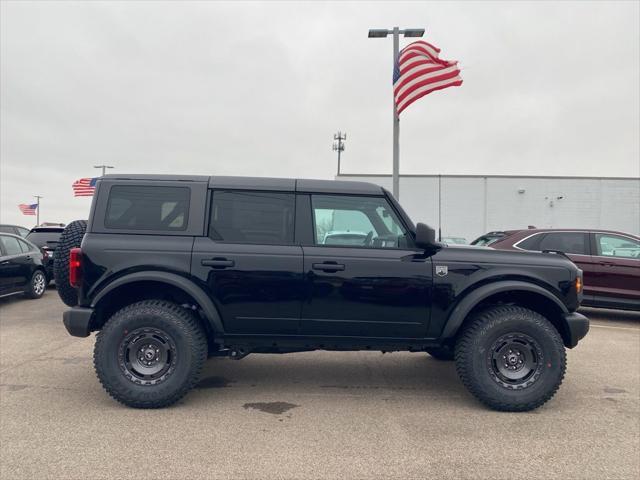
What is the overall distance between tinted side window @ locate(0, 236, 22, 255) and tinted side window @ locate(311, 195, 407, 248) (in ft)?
24.1

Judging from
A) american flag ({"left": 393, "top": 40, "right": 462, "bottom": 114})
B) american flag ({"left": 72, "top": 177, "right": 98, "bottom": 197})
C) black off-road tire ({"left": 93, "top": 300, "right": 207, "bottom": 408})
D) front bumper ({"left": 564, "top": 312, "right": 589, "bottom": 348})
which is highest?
american flag ({"left": 393, "top": 40, "right": 462, "bottom": 114})

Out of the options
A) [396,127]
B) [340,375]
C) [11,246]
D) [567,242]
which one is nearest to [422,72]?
[396,127]

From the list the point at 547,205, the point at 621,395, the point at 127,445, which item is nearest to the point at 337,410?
the point at 127,445

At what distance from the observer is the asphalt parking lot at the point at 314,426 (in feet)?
9.34

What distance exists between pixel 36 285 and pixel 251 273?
7.50 meters

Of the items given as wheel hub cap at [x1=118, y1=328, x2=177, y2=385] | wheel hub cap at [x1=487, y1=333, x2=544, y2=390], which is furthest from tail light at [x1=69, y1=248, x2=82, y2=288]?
wheel hub cap at [x1=487, y1=333, x2=544, y2=390]

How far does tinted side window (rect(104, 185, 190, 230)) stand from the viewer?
3902mm

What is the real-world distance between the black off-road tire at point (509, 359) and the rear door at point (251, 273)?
1.53 m

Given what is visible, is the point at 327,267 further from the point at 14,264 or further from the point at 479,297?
the point at 14,264

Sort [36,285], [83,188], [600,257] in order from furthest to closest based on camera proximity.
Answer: [83,188] < [36,285] < [600,257]

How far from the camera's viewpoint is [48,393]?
4031mm

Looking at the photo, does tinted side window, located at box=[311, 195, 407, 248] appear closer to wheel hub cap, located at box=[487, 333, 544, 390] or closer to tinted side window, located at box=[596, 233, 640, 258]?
wheel hub cap, located at box=[487, 333, 544, 390]

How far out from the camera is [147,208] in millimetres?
3947

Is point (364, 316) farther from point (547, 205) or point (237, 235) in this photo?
point (547, 205)
